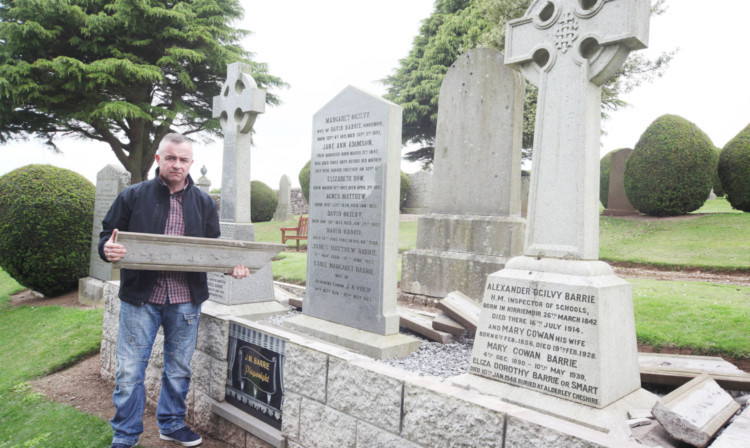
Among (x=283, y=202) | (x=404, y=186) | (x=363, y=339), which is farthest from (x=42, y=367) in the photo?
(x=283, y=202)

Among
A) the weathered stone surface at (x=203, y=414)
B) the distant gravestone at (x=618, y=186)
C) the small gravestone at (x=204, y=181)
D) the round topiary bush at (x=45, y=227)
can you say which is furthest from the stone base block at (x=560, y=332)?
the small gravestone at (x=204, y=181)

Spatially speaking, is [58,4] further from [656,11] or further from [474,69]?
[656,11]

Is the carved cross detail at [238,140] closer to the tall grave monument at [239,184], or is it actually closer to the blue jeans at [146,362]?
the tall grave monument at [239,184]

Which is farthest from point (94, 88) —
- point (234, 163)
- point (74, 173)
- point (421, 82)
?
point (234, 163)

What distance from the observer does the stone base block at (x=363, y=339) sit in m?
4.07

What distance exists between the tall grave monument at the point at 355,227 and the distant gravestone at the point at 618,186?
48.7 feet

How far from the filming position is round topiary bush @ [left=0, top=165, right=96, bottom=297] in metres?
9.26

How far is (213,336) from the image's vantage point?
155 inches

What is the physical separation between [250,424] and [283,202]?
77.1 ft

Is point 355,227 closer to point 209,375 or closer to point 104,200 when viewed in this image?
point 209,375

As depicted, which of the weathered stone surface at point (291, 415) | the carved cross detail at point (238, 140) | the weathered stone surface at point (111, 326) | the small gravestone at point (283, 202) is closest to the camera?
the weathered stone surface at point (291, 415)

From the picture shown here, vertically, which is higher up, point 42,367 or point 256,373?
point 256,373

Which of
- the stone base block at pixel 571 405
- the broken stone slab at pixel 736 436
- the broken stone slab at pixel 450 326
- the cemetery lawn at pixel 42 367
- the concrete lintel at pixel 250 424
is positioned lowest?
the cemetery lawn at pixel 42 367

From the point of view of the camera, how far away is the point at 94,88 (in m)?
20.3
